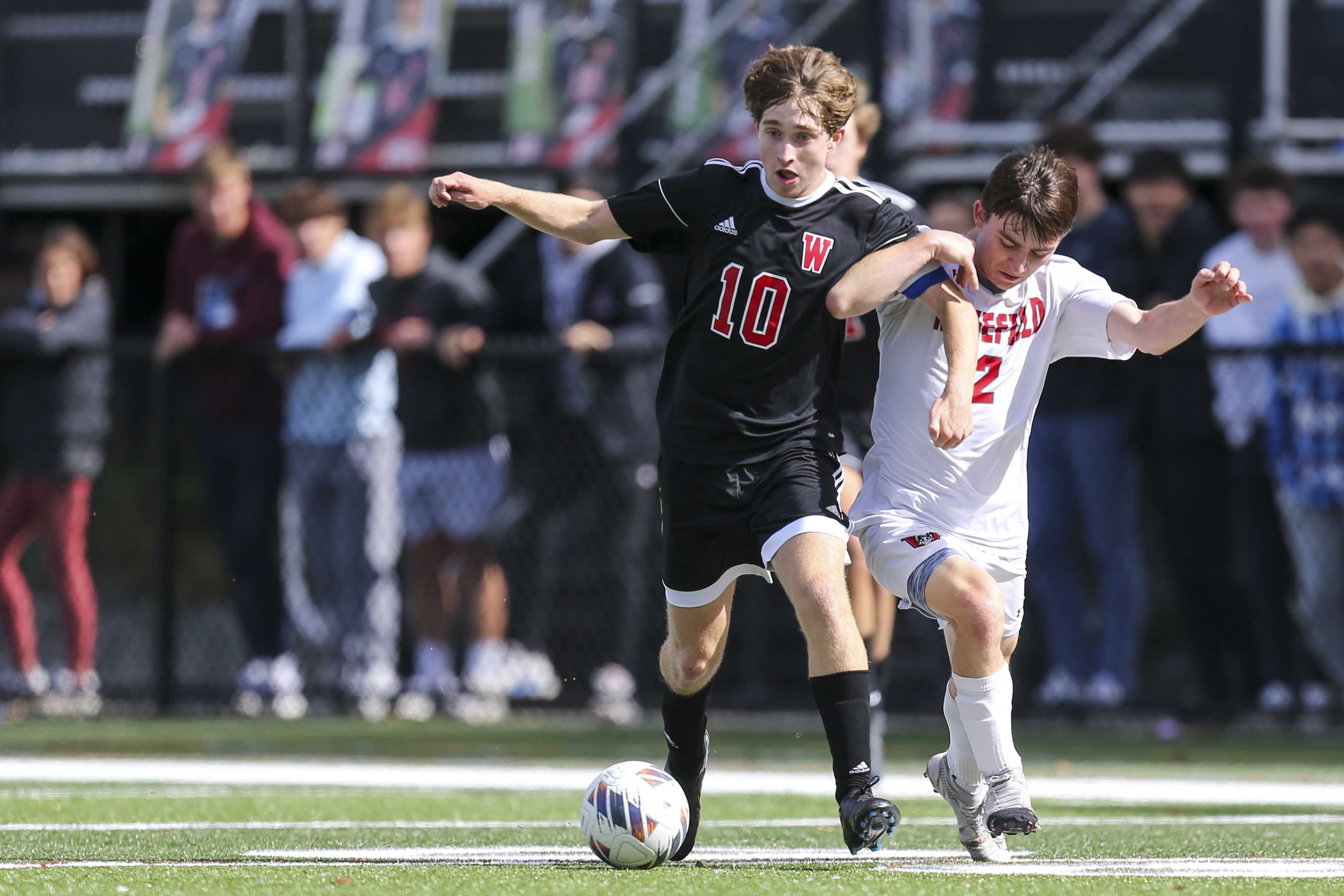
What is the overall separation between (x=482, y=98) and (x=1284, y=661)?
19.3 feet

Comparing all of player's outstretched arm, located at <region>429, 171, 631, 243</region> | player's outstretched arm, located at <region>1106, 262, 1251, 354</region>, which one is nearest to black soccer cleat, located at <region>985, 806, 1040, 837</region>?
player's outstretched arm, located at <region>1106, 262, 1251, 354</region>

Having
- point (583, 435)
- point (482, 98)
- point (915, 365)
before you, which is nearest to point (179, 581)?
point (583, 435)

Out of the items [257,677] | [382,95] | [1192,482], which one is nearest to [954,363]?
[1192,482]

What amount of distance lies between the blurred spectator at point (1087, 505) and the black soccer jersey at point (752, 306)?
409 centimetres

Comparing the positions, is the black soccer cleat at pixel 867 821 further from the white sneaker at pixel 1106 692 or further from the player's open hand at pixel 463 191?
the white sneaker at pixel 1106 692

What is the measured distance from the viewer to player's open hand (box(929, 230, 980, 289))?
4812 millimetres

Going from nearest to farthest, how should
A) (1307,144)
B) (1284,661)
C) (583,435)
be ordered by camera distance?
(1284,661) < (583,435) < (1307,144)

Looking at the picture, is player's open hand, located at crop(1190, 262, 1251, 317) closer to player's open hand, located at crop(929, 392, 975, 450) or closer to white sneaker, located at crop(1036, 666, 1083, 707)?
player's open hand, located at crop(929, 392, 975, 450)

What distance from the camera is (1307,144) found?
10602 millimetres

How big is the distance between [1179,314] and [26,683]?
6.80 m

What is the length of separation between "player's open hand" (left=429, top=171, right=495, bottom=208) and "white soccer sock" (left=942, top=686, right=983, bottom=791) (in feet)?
5.49

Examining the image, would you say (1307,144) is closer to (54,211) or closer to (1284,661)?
(1284,661)

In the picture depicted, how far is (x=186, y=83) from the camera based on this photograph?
1230 centimetres

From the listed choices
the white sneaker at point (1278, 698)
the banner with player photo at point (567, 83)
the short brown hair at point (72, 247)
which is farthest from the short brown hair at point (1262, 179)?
the short brown hair at point (72, 247)
